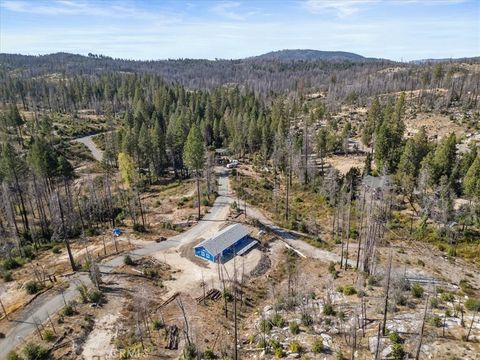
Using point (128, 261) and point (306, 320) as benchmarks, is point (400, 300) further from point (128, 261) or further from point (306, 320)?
point (128, 261)

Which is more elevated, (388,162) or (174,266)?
(388,162)

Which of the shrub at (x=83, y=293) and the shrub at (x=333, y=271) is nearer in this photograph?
the shrub at (x=83, y=293)

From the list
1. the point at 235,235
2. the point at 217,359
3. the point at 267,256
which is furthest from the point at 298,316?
the point at 235,235

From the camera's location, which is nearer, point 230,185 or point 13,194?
point 13,194

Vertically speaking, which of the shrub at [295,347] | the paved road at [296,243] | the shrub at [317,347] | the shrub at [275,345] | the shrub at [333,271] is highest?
the shrub at [317,347]

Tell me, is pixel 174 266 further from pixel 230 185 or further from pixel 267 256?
pixel 230 185

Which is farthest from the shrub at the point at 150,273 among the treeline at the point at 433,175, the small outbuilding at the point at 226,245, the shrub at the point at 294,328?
the treeline at the point at 433,175

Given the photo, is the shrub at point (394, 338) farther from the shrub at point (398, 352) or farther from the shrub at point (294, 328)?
the shrub at point (294, 328)

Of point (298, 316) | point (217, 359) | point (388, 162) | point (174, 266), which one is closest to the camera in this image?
point (217, 359)
